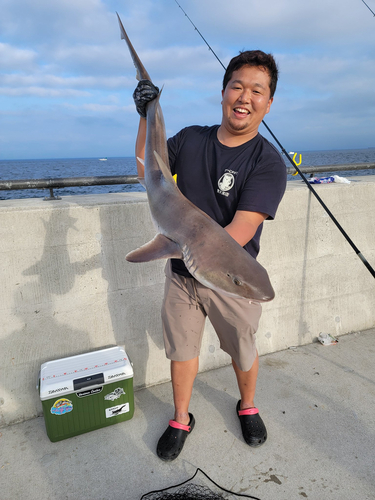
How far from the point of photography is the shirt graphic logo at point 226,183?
2.37 meters

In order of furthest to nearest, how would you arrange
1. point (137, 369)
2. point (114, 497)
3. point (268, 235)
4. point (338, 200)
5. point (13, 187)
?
point (338, 200) < point (268, 235) < point (137, 369) < point (13, 187) < point (114, 497)

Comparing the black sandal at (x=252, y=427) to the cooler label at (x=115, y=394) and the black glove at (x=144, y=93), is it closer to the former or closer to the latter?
the cooler label at (x=115, y=394)

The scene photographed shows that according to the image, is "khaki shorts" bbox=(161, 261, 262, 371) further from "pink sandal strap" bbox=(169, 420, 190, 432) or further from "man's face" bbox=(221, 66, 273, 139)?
"man's face" bbox=(221, 66, 273, 139)

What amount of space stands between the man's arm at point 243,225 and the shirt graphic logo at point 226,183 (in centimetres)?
23

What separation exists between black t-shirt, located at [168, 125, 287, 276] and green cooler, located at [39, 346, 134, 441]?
1.10 m

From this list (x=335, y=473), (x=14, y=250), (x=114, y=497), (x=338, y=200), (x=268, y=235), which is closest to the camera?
(x=114, y=497)

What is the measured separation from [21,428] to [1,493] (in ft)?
2.08

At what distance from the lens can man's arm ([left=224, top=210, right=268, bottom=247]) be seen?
218 centimetres

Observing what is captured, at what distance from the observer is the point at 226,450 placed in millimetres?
2693

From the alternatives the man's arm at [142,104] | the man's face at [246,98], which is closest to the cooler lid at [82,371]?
the man's arm at [142,104]

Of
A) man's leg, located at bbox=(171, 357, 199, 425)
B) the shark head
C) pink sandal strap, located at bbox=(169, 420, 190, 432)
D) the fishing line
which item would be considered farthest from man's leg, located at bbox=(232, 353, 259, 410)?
the shark head

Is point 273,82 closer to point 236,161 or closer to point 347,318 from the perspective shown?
point 236,161

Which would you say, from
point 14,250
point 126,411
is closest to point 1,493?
point 126,411

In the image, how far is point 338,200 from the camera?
4.21 m
